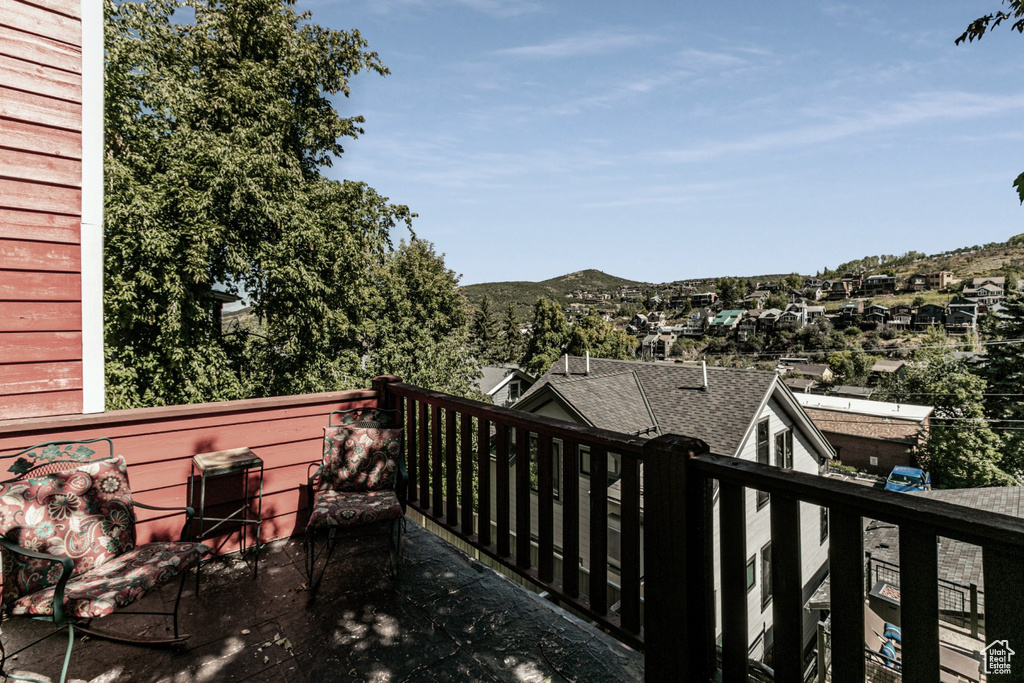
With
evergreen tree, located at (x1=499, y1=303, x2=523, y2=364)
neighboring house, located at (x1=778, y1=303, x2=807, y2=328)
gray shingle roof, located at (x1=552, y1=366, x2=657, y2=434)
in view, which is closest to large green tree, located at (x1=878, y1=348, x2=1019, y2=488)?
gray shingle roof, located at (x1=552, y1=366, x2=657, y2=434)

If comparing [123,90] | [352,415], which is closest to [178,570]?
[352,415]

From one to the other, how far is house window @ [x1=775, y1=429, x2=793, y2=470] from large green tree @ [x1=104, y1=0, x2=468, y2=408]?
10159 millimetres

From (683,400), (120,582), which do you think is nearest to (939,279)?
(683,400)

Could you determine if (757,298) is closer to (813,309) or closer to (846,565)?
(813,309)

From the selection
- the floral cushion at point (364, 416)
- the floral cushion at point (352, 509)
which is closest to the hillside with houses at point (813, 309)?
the floral cushion at point (364, 416)

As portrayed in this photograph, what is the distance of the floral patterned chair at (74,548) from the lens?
1719 mm

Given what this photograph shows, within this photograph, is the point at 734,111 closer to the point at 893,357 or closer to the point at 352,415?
the point at 352,415

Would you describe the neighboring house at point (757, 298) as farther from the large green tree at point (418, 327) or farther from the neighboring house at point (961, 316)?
the large green tree at point (418, 327)

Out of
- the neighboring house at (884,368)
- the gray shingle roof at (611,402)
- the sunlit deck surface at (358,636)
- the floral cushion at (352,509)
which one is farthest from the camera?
the neighboring house at (884,368)

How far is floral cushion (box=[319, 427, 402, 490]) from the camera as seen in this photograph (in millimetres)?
2840

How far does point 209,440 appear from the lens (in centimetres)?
285

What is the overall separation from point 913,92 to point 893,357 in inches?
1820

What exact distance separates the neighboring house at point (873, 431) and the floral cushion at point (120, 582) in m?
26.7

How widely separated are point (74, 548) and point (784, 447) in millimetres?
12377
